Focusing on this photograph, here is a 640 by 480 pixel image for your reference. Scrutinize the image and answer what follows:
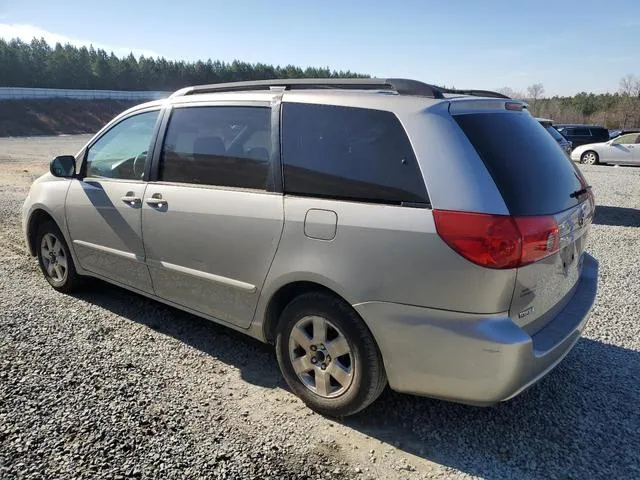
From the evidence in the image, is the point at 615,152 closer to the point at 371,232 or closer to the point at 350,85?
the point at 350,85

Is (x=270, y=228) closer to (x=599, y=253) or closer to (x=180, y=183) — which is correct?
(x=180, y=183)

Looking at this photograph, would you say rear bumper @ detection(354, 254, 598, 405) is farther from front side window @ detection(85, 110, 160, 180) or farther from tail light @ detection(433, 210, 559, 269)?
front side window @ detection(85, 110, 160, 180)

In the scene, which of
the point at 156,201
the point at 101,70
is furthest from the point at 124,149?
the point at 101,70

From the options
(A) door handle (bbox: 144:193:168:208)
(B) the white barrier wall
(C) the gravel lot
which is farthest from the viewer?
(B) the white barrier wall

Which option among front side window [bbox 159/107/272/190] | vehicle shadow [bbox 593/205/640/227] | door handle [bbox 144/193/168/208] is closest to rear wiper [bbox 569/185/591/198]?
front side window [bbox 159/107/272/190]

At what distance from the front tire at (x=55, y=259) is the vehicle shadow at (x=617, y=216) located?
814 centimetres

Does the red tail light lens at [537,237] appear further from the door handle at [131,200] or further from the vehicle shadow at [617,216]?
the vehicle shadow at [617,216]

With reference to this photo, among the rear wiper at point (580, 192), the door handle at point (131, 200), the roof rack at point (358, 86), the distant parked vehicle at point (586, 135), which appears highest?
the roof rack at point (358, 86)

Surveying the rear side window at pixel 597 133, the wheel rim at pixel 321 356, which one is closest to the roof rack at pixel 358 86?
the wheel rim at pixel 321 356

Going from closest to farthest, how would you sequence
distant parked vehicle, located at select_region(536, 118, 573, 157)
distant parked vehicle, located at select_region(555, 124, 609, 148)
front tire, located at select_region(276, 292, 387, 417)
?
front tire, located at select_region(276, 292, 387, 417), distant parked vehicle, located at select_region(536, 118, 573, 157), distant parked vehicle, located at select_region(555, 124, 609, 148)

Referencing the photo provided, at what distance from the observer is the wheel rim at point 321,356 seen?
2777mm

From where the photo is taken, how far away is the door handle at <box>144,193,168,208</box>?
3540 millimetres

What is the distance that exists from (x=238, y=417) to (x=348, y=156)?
5.36ft

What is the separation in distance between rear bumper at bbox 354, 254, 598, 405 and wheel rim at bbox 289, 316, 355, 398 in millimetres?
269
